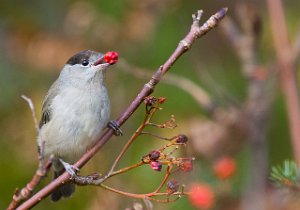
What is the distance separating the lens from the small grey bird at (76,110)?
14.6ft

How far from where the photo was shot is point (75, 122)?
14.8 feet

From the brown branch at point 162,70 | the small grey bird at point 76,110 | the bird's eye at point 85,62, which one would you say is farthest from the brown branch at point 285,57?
the bird's eye at point 85,62

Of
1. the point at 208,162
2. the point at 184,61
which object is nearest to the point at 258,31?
the point at 208,162

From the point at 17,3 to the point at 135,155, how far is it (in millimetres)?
2239

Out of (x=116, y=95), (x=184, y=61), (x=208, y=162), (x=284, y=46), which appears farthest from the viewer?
(x=184, y=61)

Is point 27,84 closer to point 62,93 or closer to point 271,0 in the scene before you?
point 62,93

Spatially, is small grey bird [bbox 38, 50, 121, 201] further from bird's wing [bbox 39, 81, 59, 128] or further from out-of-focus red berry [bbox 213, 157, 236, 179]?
out-of-focus red berry [bbox 213, 157, 236, 179]

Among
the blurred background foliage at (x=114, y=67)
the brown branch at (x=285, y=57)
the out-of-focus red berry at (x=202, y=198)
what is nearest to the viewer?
the brown branch at (x=285, y=57)

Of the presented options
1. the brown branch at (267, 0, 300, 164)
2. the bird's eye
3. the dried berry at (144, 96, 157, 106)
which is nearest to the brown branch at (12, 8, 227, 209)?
the dried berry at (144, 96, 157, 106)

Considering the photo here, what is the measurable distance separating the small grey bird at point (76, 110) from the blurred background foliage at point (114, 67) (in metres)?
0.36

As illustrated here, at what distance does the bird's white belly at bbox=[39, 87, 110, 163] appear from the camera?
→ 4.43m

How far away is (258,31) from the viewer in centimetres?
436

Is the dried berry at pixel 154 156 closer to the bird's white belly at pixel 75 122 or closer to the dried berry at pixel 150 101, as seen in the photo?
the dried berry at pixel 150 101

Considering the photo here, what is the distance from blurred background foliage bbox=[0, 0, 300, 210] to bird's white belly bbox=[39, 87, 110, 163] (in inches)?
15.0
